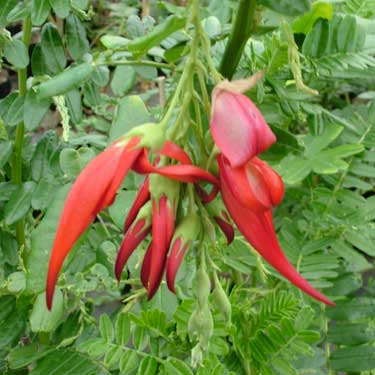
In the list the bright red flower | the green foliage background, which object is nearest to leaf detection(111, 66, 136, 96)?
the green foliage background

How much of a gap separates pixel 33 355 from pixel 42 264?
0.29 m

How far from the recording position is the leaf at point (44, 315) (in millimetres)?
970

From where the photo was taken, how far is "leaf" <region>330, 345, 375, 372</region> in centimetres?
112

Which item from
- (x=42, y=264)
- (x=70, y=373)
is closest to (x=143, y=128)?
(x=42, y=264)

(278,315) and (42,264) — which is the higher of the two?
(42,264)

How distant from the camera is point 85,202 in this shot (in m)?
0.55

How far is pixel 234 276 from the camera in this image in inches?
46.2

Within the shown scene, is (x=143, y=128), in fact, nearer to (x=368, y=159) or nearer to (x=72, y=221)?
(x=72, y=221)

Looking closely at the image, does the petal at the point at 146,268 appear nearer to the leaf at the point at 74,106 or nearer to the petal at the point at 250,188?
the petal at the point at 250,188

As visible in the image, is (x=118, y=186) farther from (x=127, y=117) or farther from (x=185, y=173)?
(x=127, y=117)

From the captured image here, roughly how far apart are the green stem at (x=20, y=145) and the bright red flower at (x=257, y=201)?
52cm

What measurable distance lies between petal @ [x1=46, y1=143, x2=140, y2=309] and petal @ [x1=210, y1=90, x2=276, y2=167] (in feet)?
0.24

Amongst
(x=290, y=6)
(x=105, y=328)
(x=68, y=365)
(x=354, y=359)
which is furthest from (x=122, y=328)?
(x=290, y=6)

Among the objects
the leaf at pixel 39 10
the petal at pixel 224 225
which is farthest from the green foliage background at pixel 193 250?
the petal at pixel 224 225
